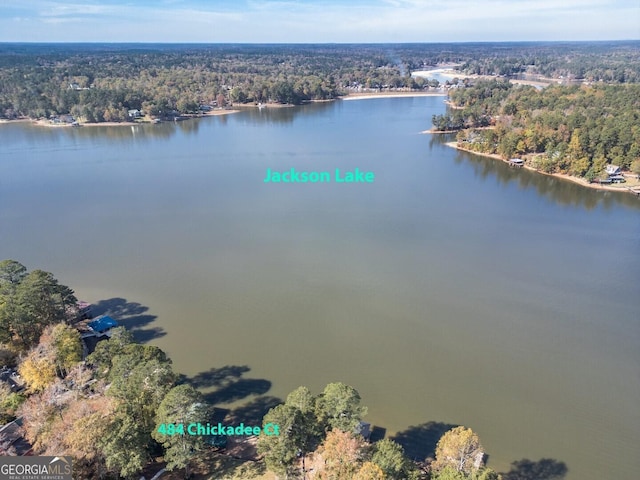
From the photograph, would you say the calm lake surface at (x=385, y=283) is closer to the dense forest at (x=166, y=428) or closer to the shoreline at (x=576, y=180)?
the shoreline at (x=576, y=180)

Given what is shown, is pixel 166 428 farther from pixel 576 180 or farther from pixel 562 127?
pixel 562 127

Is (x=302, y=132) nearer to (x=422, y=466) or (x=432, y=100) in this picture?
(x=432, y=100)

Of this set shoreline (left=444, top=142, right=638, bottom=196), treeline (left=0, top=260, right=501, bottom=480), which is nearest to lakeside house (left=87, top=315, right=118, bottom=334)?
treeline (left=0, top=260, right=501, bottom=480)

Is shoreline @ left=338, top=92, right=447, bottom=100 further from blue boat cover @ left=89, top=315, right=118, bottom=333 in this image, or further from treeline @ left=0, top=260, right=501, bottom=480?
treeline @ left=0, top=260, right=501, bottom=480

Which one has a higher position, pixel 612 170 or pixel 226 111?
pixel 226 111

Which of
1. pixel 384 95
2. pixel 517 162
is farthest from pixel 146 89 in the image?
pixel 517 162

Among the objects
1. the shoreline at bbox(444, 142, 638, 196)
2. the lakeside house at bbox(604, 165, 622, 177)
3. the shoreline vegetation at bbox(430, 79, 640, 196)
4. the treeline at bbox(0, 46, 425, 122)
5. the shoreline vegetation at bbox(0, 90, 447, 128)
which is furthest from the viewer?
the treeline at bbox(0, 46, 425, 122)

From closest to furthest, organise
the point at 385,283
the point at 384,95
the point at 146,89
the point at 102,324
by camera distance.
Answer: the point at 102,324
the point at 385,283
the point at 146,89
the point at 384,95
